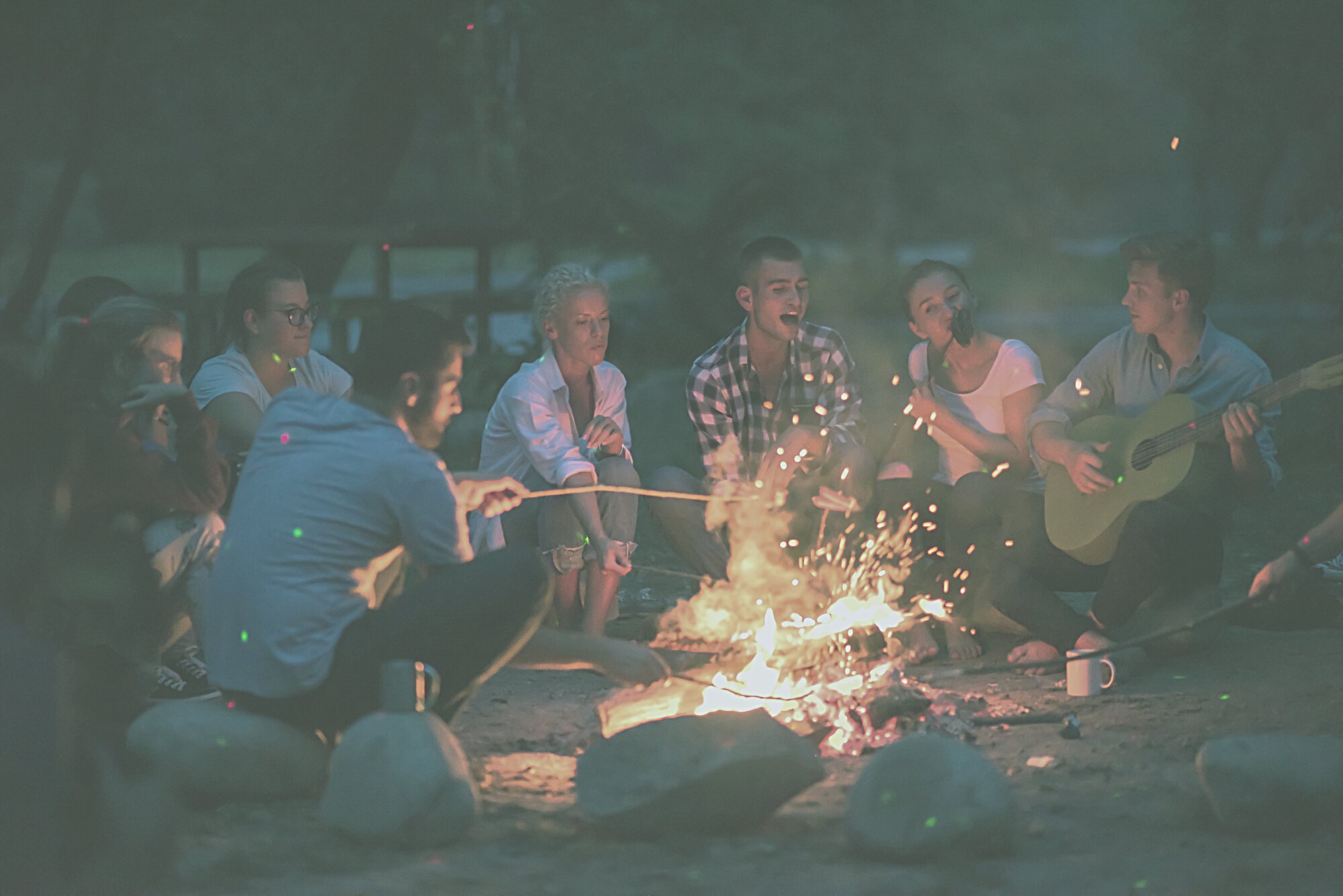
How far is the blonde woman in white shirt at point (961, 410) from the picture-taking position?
646cm

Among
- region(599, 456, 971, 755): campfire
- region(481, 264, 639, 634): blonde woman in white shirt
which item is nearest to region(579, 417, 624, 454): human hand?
region(481, 264, 639, 634): blonde woman in white shirt

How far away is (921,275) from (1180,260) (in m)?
1.11

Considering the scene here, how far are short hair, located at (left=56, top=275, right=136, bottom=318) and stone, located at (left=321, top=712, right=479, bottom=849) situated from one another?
281 centimetres

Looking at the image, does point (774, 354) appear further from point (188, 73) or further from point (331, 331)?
point (188, 73)

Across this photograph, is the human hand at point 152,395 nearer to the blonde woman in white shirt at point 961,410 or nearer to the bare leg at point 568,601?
the bare leg at point 568,601

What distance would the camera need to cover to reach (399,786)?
3986 millimetres

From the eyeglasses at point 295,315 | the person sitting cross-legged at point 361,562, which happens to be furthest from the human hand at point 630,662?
the eyeglasses at point 295,315

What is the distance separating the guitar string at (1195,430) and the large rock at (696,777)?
2564mm

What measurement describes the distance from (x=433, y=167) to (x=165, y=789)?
3895 cm

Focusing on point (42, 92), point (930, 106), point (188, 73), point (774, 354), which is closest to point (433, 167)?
point (930, 106)

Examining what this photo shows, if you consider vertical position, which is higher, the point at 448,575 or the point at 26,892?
the point at 448,575

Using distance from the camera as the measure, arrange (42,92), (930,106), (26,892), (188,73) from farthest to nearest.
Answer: (930,106) → (42,92) → (188,73) → (26,892)

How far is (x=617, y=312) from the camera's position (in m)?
18.0

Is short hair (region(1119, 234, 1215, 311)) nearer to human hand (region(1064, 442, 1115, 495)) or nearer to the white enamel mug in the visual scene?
human hand (region(1064, 442, 1115, 495))
